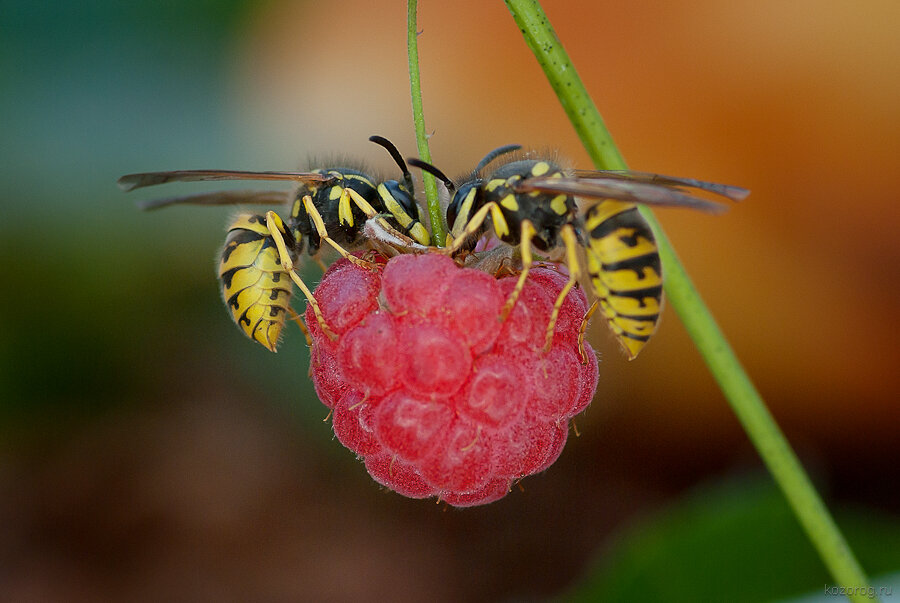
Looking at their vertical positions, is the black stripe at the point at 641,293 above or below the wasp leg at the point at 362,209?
below

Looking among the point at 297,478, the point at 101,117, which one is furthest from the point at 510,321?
the point at 101,117

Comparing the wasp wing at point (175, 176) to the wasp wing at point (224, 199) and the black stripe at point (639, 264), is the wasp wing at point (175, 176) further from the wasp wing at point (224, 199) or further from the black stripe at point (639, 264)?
the black stripe at point (639, 264)

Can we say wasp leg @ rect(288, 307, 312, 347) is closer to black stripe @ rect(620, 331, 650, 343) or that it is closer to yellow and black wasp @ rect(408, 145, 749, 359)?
yellow and black wasp @ rect(408, 145, 749, 359)

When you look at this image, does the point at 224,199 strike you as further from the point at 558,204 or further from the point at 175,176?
the point at 558,204

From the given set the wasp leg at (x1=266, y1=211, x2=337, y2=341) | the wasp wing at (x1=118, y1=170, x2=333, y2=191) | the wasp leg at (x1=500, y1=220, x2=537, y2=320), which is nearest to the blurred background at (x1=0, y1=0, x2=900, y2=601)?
the wasp leg at (x1=266, y1=211, x2=337, y2=341)

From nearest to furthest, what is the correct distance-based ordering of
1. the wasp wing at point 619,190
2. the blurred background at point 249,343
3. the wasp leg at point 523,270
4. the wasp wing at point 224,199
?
the wasp wing at point 619,190 → the wasp leg at point 523,270 → the wasp wing at point 224,199 → the blurred background at point 249,343

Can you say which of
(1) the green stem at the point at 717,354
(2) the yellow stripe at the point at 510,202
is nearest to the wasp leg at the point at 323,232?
(2) the yellow stripe at the point at 510,202

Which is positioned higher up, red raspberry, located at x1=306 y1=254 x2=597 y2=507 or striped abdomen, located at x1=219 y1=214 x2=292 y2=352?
striped abdomen, located at x1=219 y1=214 x2=292 y2=352
